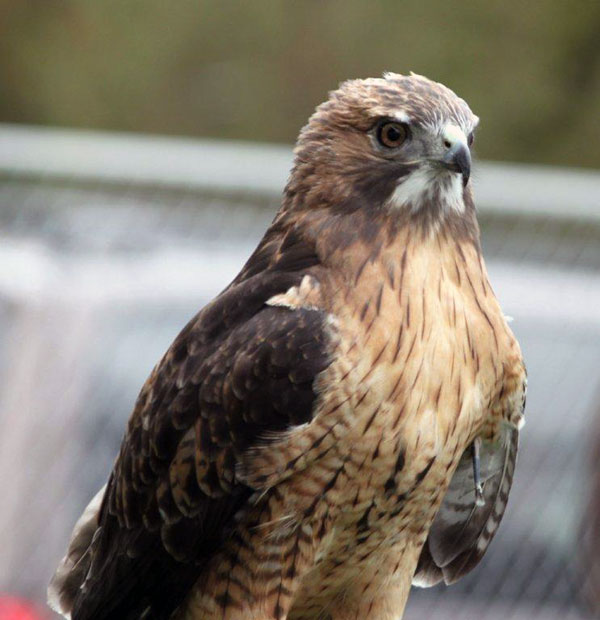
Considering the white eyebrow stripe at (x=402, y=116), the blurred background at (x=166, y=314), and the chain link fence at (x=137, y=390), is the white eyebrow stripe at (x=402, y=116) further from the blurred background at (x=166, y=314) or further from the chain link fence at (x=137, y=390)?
the chain link fence at (x=137, y=390)

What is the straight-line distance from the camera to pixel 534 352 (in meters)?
4.91

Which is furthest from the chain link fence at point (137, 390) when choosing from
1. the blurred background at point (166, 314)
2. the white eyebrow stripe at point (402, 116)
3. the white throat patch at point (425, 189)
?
the white eyebrow stripe at point (402, 116)

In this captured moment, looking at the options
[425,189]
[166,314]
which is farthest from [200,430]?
[166,314]

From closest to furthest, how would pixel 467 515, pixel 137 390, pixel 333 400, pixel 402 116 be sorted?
pixel 333 400 < pixel 402 116 < pixel 467 515 < pixel 137 390

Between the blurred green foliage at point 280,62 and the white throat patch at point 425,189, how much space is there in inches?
253

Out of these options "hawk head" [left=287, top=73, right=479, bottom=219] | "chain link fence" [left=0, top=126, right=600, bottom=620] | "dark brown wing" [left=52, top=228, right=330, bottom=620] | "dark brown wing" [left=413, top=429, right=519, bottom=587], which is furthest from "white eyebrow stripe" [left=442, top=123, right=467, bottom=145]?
"chain link fence" [left=0, top=126, right=600, bottom=620]

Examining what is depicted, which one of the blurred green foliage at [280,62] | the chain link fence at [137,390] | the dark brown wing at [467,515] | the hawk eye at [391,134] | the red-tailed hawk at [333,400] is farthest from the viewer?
the blurred green foliage at [280,62]

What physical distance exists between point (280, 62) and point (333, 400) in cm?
843

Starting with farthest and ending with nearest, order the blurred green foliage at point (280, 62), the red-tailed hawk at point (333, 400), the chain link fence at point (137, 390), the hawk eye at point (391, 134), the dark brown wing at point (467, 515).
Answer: the blurred green foliage at point (280, 62) → the chain link fence at point (137, 390) → the dark brown wing at point (467, 515) → the hawk eye at point (391, 134) → the red-tailed hawk at point (333, 400)

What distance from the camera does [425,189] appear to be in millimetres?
3109

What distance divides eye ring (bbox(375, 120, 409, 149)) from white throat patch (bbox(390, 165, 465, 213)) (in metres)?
0.08

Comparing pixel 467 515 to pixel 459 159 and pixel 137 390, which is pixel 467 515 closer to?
pixel 459 159

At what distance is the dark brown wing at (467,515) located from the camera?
10.9ft

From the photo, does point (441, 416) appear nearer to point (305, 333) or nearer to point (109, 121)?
point (305, 333)
